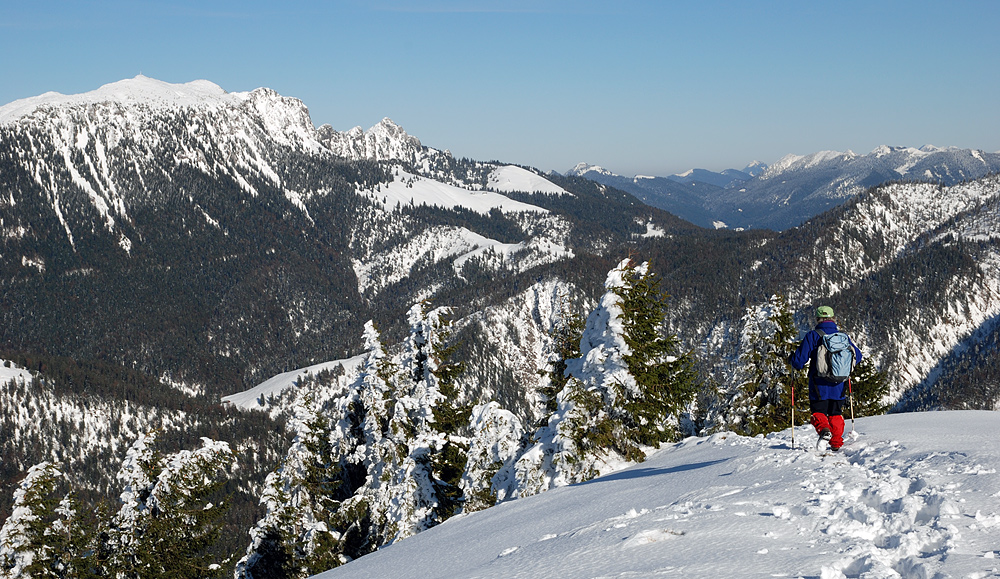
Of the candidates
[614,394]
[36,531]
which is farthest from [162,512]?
[614,394]

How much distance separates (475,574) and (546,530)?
2509 mm

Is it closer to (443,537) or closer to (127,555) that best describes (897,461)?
(443,537)

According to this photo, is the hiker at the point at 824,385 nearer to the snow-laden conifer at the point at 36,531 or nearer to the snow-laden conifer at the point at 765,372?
the snow-laden conifer at the point at 765,372

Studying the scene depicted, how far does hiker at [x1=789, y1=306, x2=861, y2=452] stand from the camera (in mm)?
12836

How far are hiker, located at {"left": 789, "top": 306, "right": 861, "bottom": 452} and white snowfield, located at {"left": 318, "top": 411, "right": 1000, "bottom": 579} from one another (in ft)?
1.73

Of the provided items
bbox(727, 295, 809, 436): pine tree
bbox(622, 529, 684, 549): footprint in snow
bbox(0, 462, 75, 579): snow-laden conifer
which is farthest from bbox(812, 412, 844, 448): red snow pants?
bbox(0, 462, 75, 579): snow-laden conifer

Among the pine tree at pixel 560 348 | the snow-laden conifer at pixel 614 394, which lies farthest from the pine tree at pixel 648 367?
the pine tree at pixel 560 348

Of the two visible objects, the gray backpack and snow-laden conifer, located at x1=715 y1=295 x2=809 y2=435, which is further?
snow-laden conifer, located at x1=715 y1=295 x2=809 y2=435

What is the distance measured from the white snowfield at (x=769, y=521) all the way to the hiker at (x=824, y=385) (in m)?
0.53

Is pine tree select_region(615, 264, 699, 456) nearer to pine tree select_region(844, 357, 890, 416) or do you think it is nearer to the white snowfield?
the white snowfield

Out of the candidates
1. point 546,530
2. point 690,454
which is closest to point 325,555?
point 690,454

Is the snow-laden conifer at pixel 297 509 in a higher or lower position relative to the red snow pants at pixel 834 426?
lower

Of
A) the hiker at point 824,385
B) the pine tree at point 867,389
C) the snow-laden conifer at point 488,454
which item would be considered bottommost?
the pine tree at point 867,389

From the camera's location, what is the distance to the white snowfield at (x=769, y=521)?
23.1 feet
